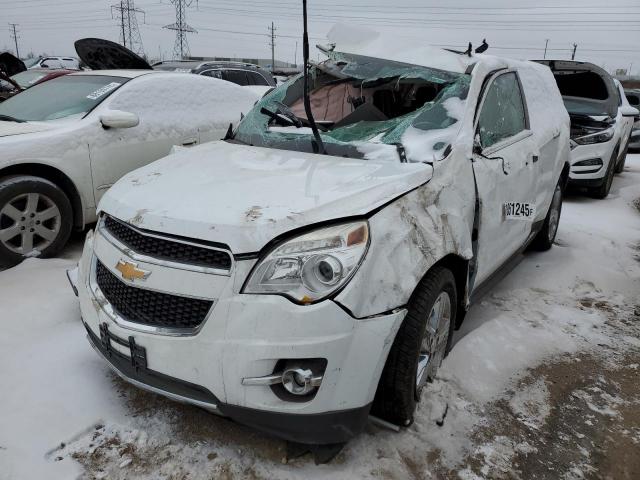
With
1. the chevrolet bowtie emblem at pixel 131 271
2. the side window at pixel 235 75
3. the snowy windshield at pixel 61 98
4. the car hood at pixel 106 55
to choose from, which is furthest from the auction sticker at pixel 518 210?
the side window at pixel 235 75

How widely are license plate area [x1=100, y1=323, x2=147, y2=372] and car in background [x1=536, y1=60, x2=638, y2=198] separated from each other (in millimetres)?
6822

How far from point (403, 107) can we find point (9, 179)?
293cm

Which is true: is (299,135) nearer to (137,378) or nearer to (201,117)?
(137,378)

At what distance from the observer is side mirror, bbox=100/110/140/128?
4.36 metres

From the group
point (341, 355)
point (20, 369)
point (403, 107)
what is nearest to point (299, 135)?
point (403, 107)

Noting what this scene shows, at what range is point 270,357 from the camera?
187 centimetres

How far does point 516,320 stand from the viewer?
363 cm

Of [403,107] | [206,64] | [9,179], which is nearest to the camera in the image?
[403,107]

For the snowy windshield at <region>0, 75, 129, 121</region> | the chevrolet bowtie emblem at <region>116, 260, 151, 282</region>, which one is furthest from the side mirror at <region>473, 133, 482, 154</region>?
the snowy windshield at <region>0, 75, 129, 121</region>

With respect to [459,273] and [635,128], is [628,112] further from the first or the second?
[635,128]

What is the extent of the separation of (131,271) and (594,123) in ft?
24.0

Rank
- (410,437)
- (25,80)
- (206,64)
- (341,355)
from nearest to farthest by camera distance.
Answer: (341,355) < (410,437) < (25,80) < (206,64)

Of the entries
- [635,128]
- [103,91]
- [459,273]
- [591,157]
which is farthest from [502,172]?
[635,128]

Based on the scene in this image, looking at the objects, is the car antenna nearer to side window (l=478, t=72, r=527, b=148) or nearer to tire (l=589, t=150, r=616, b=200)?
side window (l=478, t=72, r=527, b=148)
